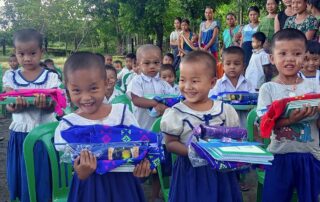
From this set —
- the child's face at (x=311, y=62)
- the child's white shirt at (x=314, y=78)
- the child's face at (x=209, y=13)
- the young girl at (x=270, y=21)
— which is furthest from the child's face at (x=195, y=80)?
the child's face at (x=209, y=13)

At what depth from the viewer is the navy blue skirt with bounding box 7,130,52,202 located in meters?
2.68

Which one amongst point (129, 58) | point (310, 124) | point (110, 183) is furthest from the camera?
point (129, 58)

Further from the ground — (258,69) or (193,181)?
(258,69)

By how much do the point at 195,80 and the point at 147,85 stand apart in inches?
56.4

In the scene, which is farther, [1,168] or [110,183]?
[1,168]

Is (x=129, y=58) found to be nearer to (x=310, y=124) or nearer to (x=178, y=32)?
(x=178, y=32)

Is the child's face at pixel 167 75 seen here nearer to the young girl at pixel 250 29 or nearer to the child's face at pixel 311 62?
the child's face at pixel 311 62

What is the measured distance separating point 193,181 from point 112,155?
1.76 feet

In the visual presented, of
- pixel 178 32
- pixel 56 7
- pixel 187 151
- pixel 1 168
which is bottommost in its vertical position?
pixel 1 168

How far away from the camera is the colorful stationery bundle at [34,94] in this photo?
2637 mm

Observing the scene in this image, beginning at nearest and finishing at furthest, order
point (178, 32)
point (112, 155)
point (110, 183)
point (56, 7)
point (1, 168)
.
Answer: point (112, 155)
point (110, 183)
point (1, 168)
point (178, 32)
point (56, 7)

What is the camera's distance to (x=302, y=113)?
2168mm

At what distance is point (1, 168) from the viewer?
4621 millimetres

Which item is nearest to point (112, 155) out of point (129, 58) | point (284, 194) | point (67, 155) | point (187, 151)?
point (67, 155)
